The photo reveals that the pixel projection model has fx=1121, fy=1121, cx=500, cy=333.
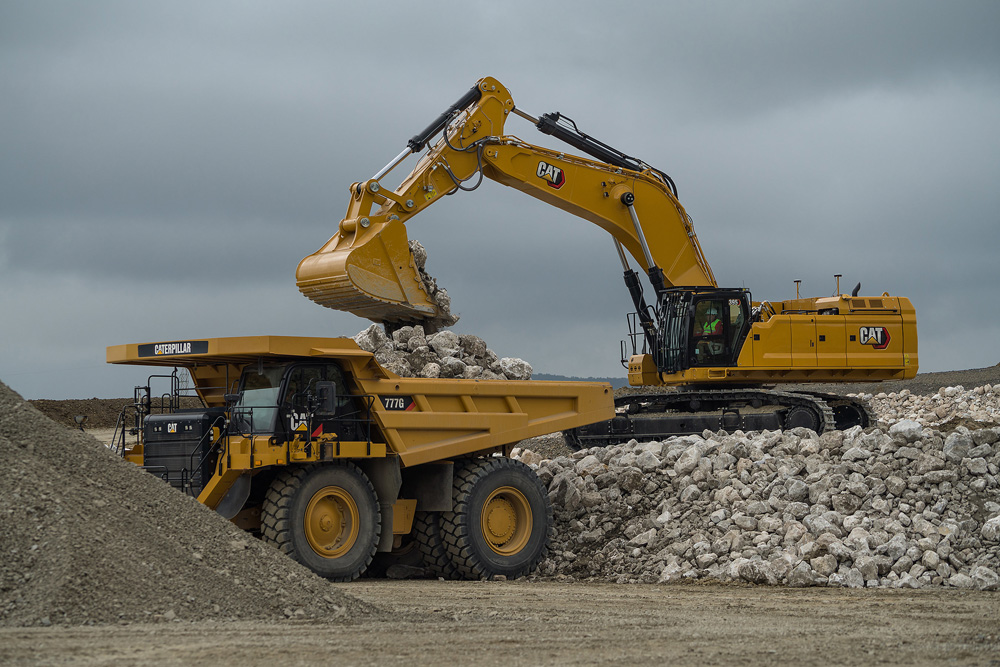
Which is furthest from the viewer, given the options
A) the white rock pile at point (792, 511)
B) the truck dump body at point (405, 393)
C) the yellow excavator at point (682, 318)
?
the yellow excavator at point (682, 318)

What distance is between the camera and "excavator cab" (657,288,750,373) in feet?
56.3

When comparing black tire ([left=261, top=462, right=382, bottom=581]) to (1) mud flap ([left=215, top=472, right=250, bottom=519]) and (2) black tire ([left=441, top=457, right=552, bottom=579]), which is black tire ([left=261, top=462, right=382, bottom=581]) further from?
(2) black tire ([left=441, top=457, right=552, bottom=579])

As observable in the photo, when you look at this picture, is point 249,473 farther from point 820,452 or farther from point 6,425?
point 820,452

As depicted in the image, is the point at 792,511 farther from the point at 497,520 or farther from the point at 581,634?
the point at 581,634

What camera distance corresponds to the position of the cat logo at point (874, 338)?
57.8ft

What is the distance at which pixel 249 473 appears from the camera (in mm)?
10484

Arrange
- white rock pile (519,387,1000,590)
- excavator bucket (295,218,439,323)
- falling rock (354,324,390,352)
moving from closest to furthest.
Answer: white rock pile (519,387,1000,590), excavator bucket (295,218,439,323), falling rock (354,324,390,352)

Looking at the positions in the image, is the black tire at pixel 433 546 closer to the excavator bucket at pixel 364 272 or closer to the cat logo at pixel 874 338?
the excavator bucket at pixel 364 272

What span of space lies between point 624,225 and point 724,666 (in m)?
10.8

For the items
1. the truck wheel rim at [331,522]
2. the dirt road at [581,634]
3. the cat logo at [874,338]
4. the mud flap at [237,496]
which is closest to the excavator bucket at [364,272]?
the truck wheel rim at [331,522]

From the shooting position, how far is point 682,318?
17266 mm

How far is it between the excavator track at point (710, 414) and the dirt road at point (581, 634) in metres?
7.24

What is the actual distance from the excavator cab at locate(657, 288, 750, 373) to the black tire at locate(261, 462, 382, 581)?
7.54m

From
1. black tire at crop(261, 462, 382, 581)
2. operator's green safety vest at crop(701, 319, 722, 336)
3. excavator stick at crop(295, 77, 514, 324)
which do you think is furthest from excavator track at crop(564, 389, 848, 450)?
black tire at crop(261, 462, 382, 581)
